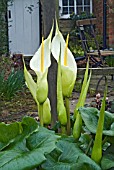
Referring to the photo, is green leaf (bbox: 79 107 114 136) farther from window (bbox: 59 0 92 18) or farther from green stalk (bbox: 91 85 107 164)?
window (bbox: 59 0 92 18)

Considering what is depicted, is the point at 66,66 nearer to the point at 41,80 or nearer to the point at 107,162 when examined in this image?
the point at 41,80

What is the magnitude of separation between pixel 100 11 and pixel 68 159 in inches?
458

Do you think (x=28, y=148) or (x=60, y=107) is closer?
(x=28, y=148)

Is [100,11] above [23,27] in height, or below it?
above

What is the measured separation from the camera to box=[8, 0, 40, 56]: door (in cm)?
1270

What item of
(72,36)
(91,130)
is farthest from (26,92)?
(91,130)

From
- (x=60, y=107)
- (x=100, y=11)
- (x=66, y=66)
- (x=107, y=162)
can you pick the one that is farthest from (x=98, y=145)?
(x=100, y=11)

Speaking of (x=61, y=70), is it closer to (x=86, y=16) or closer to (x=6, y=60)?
(x=6, y=60)

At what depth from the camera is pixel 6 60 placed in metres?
7.98

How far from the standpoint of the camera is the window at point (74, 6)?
13531mm

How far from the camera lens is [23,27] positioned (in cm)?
1291

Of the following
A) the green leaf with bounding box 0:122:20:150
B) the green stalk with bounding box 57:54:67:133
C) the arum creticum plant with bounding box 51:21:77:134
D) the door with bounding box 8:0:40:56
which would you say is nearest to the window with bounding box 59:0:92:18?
the door with bounding box 8:0:40:56

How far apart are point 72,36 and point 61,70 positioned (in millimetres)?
10722

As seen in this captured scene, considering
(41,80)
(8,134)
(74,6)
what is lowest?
(8,134)
